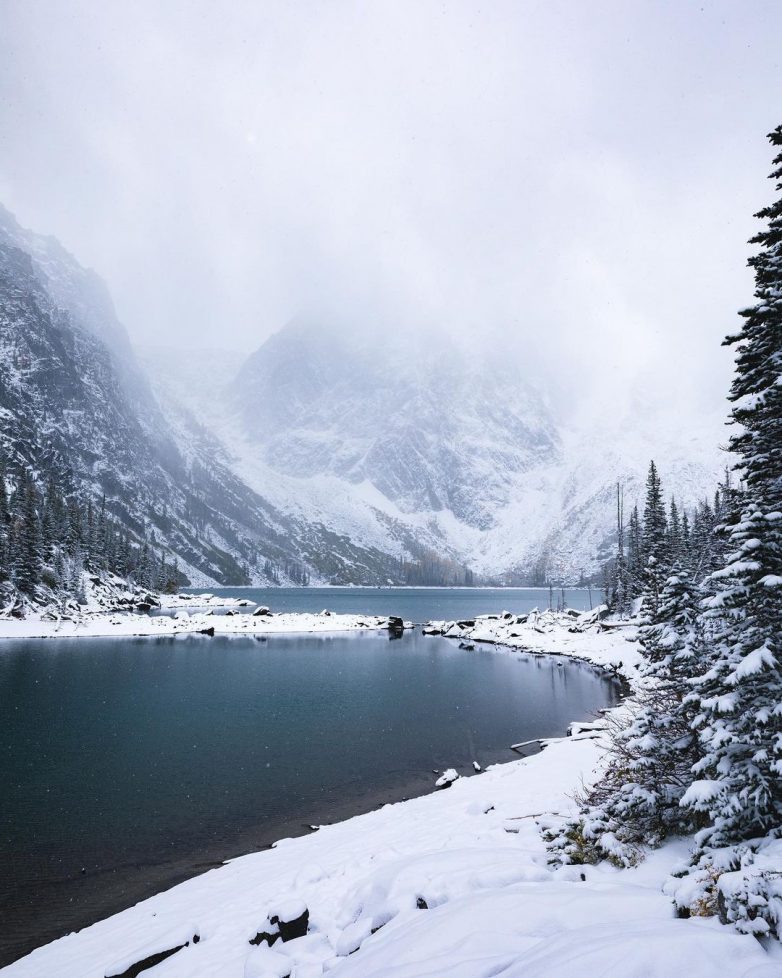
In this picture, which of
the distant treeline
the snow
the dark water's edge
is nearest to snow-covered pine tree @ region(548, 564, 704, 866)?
the dark water's edge

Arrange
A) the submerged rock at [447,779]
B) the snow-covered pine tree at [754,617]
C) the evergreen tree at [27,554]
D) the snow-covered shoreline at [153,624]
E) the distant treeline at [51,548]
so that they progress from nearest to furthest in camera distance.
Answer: the snow-covered pine tree at [754,617] < the submerged rock at [447,779] < the snow-covered shoreline at [153,624] < the evergreen tree at [27,554] < the distant treeline at [51,548]

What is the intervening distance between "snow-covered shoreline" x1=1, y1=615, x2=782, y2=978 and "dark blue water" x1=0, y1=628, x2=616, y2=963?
356 centimetres

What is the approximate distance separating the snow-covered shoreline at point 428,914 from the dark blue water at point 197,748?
140 inches

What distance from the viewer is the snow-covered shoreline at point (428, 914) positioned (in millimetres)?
5961

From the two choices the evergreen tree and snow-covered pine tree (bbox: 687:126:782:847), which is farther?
the evergreen tree

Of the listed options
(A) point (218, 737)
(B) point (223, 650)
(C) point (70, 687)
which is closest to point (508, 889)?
(A) point (218, 737)

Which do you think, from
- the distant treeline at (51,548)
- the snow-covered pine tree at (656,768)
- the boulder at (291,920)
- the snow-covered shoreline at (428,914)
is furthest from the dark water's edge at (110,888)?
the distant treeline at (51,548)

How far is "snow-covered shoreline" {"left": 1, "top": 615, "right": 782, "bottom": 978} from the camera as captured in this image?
5961mm

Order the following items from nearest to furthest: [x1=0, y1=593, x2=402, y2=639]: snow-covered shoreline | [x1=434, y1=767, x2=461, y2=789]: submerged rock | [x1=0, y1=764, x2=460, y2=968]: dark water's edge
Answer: [x1=0, y1=764, x2=460, y2=968]: dark water's edge
[x1=434, y1=767, x2=461, y2=789]: submerged rock
[x1=0, y1=593, x2=402, y2=639]: snow-covered shoreline

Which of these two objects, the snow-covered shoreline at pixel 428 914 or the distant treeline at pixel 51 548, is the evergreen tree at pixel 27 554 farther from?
the snow-covered shoreline at pixel 428 914

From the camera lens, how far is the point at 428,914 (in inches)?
326

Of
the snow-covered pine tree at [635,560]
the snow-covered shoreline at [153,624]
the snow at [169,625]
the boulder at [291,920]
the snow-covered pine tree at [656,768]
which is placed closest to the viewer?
the boulder at [291,920]

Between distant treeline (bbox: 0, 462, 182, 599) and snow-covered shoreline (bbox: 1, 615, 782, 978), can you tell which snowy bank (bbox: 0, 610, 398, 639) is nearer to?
distant treeline (bbox: 0, 462, 182, 599)

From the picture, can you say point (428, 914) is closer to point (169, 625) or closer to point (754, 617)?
point (754, 617)
